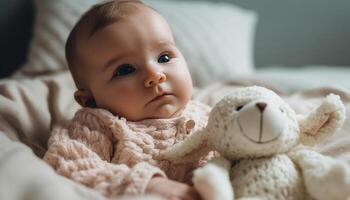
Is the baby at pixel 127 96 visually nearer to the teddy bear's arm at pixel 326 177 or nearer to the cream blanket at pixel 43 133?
the cream blanket at pixel 43 133

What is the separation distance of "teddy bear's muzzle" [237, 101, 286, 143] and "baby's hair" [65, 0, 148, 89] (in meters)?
0.37

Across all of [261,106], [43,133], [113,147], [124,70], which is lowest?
[43,133]

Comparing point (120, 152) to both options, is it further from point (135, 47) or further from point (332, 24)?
point (332, 24)

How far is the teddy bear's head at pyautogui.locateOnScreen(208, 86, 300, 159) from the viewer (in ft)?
2.35

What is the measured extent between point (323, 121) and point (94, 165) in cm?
38

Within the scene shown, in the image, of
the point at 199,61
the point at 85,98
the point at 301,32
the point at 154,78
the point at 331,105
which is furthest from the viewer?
the point at 301,32

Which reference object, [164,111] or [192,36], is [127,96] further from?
[192,36]

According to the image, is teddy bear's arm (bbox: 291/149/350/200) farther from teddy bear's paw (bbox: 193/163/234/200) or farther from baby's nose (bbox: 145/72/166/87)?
baby's nose (bbox: 145/72/166/87)

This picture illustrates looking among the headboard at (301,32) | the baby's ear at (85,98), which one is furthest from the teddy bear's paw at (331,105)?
the headboard at (301,32)

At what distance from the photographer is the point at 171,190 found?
28.4 inches

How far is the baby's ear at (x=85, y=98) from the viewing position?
1051mm

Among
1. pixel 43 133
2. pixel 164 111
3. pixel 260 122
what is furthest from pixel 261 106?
pixel 43 133

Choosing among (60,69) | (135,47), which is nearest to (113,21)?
(135,47)

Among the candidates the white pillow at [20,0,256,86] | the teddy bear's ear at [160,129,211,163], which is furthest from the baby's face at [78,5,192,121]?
the white pillow at [20,0,256,86]
